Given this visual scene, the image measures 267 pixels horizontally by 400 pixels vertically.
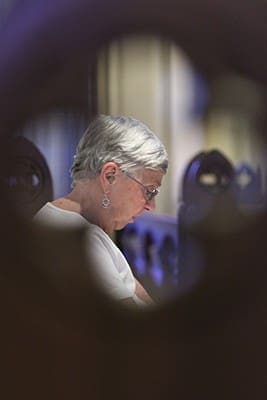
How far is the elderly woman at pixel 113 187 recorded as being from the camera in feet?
1.71

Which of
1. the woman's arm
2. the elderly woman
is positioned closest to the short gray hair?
the elderly woman

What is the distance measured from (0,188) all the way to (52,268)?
8 centimetres

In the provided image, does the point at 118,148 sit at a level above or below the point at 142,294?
above

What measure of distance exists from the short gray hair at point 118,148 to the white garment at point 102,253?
0.12 feet

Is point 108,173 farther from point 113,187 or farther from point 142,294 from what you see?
point 142,294

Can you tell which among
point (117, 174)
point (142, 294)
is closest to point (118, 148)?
point (117, 174)

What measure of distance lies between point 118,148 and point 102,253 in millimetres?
104

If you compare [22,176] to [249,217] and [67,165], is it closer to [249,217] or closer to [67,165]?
[67,165]

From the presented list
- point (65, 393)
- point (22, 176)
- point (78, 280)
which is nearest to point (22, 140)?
point (22, 176)

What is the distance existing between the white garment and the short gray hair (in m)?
0.04

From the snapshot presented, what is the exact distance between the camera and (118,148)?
1.77 feet

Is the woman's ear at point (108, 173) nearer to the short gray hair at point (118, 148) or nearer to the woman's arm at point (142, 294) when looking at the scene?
the short gray hair at point (118, 148)

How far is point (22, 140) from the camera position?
1.59 ft

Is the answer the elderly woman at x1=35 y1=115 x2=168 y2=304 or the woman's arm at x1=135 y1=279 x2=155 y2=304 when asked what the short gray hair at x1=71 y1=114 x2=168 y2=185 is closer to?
the elderly woman at x1=35 y1=115 x2=168 y2=304
